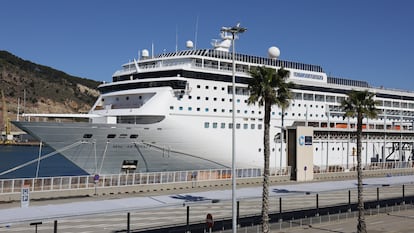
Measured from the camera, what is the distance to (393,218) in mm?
28906

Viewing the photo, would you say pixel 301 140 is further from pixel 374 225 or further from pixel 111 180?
pixel 111 180

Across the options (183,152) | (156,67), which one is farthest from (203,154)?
(156,67)

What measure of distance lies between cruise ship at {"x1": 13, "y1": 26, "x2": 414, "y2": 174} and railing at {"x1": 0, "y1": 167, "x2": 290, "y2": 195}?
4.63 meters

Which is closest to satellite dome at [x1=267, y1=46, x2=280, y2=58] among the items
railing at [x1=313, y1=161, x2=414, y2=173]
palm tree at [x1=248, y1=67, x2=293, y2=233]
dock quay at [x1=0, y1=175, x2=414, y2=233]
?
railing at [x1=313, y1=161, x2=414, y2=173]

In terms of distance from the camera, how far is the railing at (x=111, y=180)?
88.6 feet

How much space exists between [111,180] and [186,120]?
10849 millimetres

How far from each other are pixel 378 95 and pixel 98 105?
3841cm

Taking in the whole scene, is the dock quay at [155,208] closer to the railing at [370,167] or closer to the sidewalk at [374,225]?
the sidewalk at [374,225]

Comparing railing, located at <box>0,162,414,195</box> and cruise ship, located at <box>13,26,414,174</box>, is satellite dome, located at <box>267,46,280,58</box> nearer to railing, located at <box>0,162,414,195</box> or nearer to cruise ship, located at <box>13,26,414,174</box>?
cruise ship, located at <box>13,26,414,174</box>

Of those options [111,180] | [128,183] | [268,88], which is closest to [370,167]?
[128,183]

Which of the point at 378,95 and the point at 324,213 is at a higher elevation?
the point at 378,95

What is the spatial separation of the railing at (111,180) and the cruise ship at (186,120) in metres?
4.63

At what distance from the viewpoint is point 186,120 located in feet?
131

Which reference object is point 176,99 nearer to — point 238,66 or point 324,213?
point 238,66
